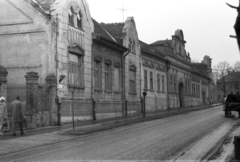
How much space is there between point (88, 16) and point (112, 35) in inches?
320

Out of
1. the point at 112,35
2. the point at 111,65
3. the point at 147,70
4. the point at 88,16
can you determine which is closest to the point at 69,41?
the point at 88,16

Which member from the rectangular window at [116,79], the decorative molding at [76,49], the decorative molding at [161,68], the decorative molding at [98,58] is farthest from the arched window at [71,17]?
the decorative molding at [161,68]

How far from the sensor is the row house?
21562 millimetres

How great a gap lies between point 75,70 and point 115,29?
12063 mm

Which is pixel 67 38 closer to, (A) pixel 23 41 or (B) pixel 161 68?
(A) pixel 23 41

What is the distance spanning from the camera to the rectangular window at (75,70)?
24016mm

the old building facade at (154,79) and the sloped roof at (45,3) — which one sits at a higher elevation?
the sloped roof at (45,3)

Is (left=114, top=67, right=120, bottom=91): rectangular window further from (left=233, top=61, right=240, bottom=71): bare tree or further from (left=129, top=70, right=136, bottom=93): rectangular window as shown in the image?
(left=233, top=61, right=240, bottom=71): bare tree

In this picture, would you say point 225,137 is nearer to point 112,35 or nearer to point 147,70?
point 112,35

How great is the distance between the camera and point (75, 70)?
24.7 m

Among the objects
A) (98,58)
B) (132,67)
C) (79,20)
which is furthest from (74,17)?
(132,67)

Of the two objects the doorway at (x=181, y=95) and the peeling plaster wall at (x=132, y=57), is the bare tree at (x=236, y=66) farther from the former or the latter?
the peeling plaster wall at (x=132, y=57)

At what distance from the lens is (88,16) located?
26922 mm

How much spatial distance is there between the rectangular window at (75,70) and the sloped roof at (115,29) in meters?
9.65
